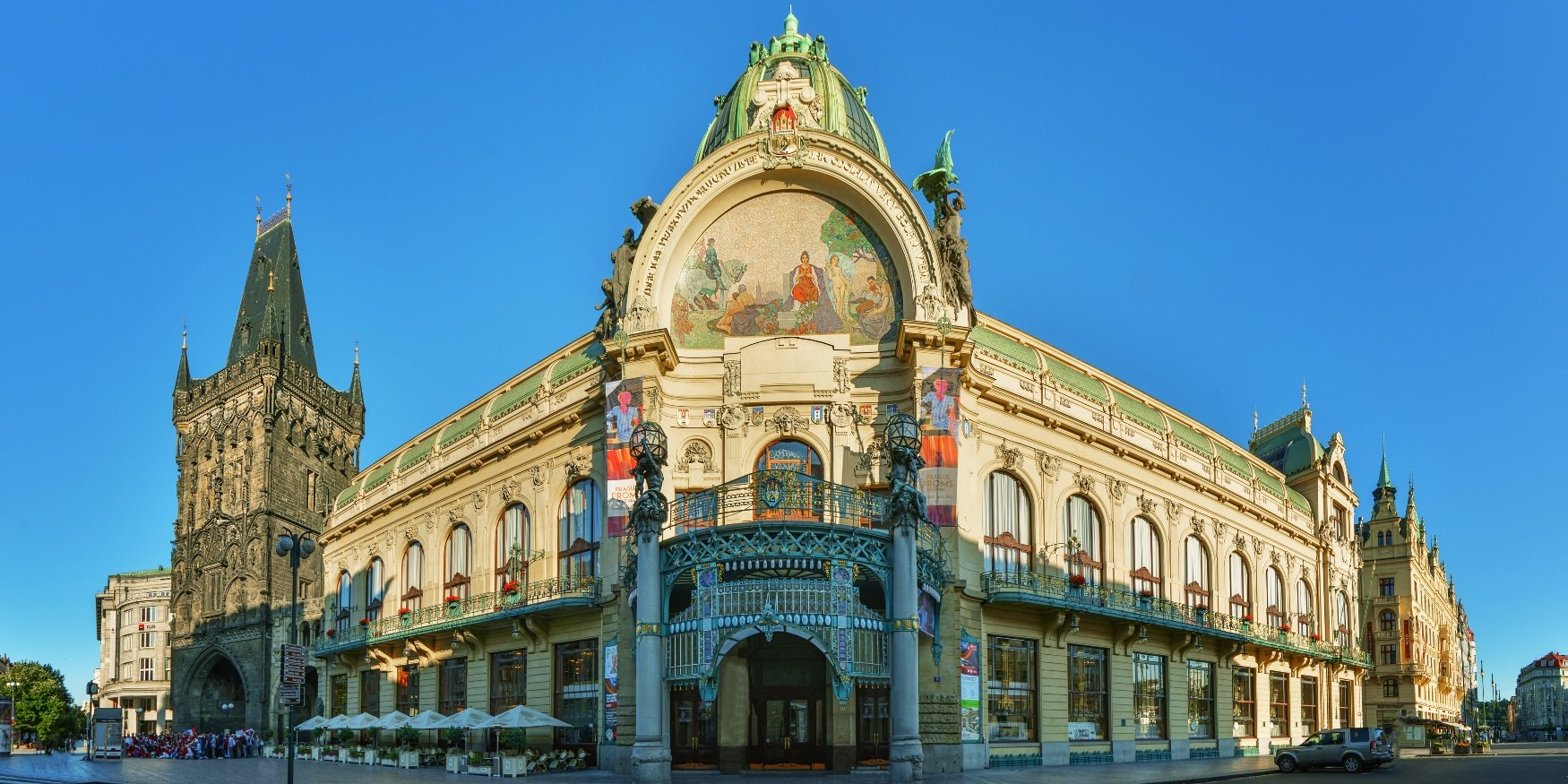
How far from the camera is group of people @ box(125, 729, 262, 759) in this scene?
66.1 m

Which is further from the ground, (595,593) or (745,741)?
(595,593)

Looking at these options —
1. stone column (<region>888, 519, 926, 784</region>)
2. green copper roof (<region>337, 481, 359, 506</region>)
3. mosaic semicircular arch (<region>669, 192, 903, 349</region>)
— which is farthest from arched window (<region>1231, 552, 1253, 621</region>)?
green copper roof (<region>337, 481, 359, 506</region>)

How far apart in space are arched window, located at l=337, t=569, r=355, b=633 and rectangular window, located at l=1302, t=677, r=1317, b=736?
44.9 metres

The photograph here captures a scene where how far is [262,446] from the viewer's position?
312 feet

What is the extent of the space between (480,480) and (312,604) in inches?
1941

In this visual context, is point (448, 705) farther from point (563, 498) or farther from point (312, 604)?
point (312, 604)

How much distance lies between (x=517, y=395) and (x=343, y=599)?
735 inches

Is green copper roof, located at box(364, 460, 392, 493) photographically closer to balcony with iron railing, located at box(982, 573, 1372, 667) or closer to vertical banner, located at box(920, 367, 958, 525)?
vertical banner, located at box(920, 367, 958, 525)

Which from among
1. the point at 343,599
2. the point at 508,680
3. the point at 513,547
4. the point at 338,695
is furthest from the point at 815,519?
the point at 338,695

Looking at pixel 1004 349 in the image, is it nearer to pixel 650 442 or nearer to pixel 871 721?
pixel 871 721

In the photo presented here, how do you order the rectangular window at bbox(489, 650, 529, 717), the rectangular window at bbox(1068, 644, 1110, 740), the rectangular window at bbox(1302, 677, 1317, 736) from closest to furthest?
the rectangular window at bbox(1068, 644, 1110, 740), the rectangular window at bbox(489, 650, 529, 717), the rectangular window at bbox(1302, 677, 1317, 736)

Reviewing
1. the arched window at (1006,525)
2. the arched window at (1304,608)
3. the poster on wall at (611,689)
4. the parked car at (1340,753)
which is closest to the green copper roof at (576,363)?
the poster on wall at (611,689)

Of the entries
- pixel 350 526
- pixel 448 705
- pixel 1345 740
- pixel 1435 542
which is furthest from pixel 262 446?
pixel 1435 542

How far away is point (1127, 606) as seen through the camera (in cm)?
4541
